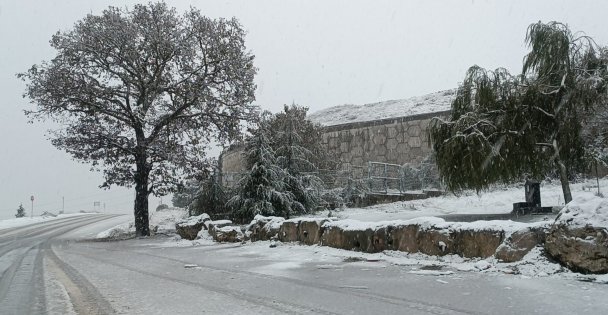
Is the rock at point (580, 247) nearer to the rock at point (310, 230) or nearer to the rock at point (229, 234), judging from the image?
the rock at point (310, 230)

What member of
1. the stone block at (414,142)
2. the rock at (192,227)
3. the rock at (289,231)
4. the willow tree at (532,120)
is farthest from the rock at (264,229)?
the stone block at (414,142)

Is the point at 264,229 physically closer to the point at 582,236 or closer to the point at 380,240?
the point at 380,240

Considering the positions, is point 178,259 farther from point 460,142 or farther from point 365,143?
point 365,143

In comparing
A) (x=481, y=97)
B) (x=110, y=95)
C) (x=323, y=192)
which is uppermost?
(x=110, y=95)

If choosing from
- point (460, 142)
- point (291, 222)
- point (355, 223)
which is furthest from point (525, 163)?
point (291, 222)

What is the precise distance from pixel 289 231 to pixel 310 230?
0.90 m

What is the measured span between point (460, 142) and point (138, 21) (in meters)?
13.4

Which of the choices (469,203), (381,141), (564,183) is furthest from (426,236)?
(381,141)

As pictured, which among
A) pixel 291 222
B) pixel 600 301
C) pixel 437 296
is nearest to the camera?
pixel 600 301

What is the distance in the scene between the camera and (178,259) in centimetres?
1120

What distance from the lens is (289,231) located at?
1272 cm

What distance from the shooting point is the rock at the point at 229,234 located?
14.3 meters

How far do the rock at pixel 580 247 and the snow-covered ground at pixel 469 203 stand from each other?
252 inches

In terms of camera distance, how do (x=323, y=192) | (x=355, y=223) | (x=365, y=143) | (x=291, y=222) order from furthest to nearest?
1. (x=365, y=143)
2. (x=323, y=192)
3. (x=291, y=222)
4. (x=355, y=223)
